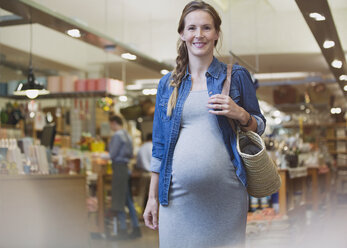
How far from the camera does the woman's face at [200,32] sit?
→ 192 cm

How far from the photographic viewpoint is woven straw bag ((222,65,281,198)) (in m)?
1.89

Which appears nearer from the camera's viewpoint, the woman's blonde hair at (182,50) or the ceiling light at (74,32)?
the woman's blonde hair at (182,50)

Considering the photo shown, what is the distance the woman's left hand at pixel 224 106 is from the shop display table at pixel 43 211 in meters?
3.31

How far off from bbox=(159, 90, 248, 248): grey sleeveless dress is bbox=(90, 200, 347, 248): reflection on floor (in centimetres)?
66

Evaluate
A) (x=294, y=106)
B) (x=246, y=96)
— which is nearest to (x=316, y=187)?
(x=294, y=106)

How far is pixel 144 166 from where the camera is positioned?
8992 millimetres

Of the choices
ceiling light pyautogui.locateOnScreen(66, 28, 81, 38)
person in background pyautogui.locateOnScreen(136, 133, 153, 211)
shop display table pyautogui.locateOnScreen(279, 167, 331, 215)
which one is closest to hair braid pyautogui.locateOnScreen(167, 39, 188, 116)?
ceiling light pyautogui.locateOnScreen(66, 28, 81, 38)

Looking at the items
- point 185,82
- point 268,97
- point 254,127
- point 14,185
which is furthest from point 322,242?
point 268,97

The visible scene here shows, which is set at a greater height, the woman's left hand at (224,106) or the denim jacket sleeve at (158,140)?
the woman's left hand at (224,106)

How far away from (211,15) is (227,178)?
58 centimetres

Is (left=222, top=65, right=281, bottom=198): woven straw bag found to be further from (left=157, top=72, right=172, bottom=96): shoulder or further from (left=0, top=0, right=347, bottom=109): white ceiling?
(left=0, top=0, right=347, bottom=109): white ceiling

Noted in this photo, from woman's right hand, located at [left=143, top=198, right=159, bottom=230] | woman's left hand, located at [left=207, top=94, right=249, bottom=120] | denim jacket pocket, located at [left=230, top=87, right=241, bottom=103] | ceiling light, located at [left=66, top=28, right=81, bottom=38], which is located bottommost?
→ woman's right hand, located at [left=143, top=198, right=159, bottom=230]

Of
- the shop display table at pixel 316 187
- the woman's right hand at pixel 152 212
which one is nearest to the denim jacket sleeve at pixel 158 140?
the woman's right hand at pixel 152 212

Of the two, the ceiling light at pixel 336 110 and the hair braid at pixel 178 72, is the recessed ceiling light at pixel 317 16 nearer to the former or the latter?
the hair braid at pixel 178 72
